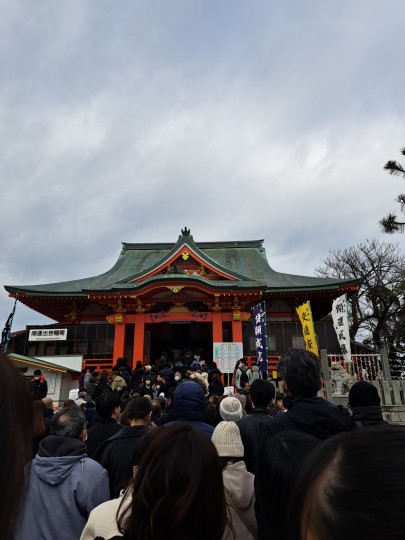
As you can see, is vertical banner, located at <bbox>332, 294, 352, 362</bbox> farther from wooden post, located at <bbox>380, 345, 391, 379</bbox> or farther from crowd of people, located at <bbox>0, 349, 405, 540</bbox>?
crowd of people, located at <bbox>0, 349, 405, 540</bbox>

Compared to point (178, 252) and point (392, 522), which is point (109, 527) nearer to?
point (392, 522)

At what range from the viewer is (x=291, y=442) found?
4.87ft

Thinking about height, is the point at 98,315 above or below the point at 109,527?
above

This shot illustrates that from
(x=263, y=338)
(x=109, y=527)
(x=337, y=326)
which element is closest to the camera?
(x=109, y=527)

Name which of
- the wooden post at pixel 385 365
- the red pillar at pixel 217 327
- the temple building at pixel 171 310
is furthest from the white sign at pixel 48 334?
the wooden post at pixel 385 365

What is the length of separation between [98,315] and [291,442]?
15848 mm

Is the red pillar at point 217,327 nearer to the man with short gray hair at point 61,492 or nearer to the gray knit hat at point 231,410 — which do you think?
the gray knit hat at point 231,410

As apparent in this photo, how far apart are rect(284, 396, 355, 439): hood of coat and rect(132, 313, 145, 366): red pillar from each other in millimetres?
12928

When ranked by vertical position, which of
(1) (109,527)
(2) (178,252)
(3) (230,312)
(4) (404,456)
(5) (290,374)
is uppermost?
(2) (178,252)

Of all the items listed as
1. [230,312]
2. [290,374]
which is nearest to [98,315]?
[230,312]

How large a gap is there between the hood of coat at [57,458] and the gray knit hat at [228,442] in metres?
0.90

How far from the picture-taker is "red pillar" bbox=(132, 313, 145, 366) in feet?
48.0

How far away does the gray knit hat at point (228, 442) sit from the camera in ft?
7.98

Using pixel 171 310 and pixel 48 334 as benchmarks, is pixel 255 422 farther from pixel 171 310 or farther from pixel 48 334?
pixel 48 334
